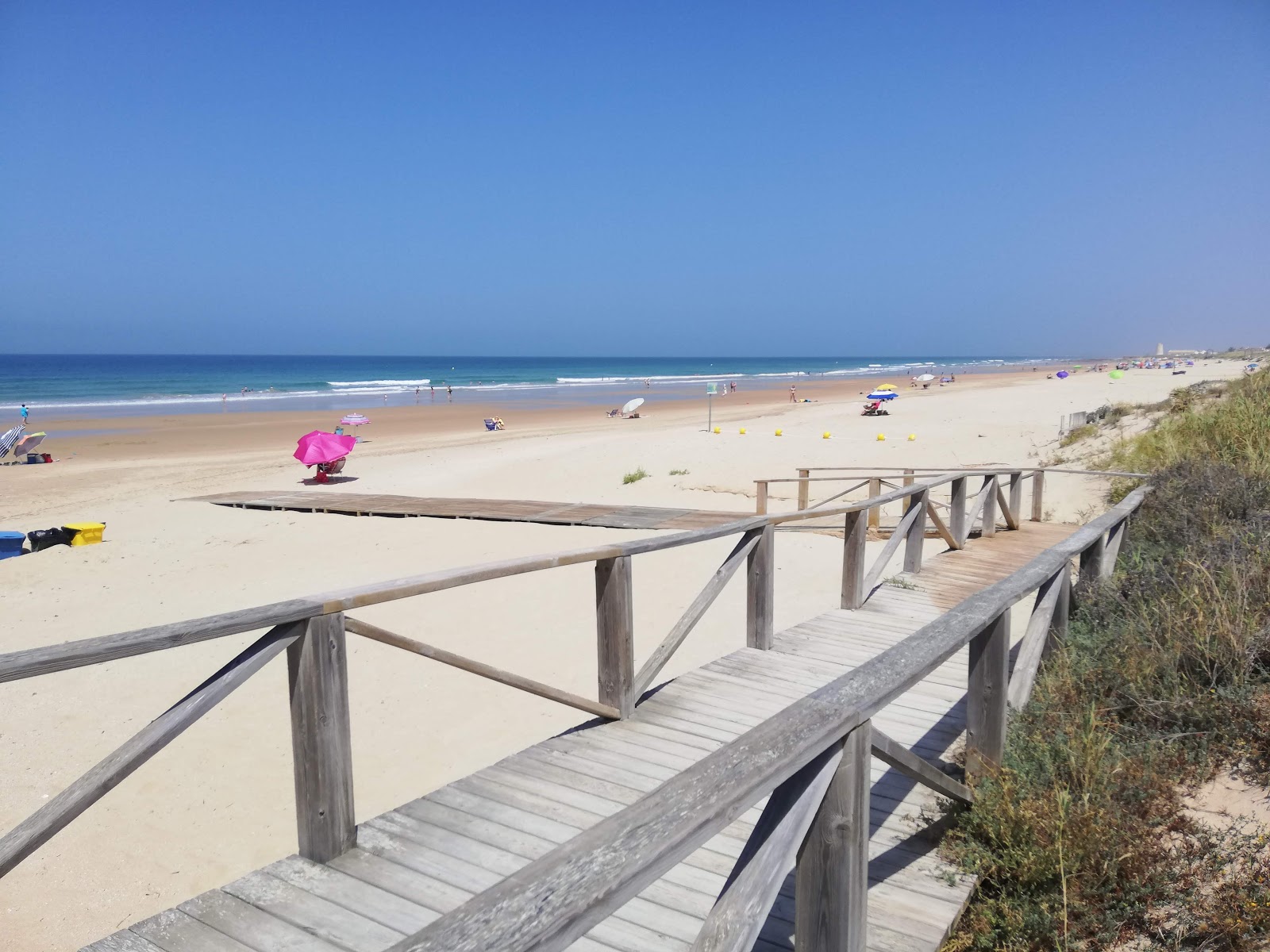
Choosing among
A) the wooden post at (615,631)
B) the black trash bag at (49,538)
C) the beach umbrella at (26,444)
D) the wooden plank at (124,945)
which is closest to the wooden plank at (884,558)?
the wooden post at (615,631)

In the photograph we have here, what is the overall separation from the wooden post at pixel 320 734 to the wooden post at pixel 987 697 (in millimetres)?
2259

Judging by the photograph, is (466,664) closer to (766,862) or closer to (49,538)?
(766,862)

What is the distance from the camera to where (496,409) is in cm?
4275

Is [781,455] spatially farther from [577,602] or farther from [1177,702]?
[1177,702]

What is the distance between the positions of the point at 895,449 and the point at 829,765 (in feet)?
59.2

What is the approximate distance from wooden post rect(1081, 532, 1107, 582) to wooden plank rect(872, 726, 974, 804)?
2721 mm

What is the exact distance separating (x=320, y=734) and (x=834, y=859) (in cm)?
183

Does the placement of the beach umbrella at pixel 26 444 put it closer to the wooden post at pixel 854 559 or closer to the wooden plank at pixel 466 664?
the wooden post at pixel 854 559

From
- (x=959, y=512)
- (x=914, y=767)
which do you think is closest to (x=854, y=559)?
(x=959, y=512)

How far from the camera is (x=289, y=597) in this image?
9.80 meters

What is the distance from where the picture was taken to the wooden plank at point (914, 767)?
239cm

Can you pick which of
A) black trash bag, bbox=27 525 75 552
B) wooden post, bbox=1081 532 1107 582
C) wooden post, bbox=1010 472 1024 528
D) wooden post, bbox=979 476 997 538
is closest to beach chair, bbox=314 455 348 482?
black trash bag, bbox=27 525 75 552

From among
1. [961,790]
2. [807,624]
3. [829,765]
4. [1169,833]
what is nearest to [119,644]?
[829,765]

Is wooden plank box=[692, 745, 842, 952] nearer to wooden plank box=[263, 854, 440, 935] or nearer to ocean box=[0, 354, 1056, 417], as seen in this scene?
wooden plank box=[263, 854, 440, 935]
